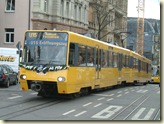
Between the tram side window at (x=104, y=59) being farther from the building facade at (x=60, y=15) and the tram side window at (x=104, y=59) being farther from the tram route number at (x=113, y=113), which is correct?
the building facade at (x=60, y=15)

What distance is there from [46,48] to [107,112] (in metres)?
4.20

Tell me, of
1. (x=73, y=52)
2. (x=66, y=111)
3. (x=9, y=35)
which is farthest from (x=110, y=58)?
(x=9, y=35)

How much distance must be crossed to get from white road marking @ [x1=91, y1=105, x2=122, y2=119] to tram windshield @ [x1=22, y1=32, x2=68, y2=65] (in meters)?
2.69

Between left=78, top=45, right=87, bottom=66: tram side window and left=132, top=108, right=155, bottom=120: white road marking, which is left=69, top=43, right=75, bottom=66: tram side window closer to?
left=78, top=45, right=87, bottom=66: tram side window

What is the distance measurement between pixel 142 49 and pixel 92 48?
87.2 meters

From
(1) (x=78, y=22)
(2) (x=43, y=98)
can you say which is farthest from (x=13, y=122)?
(1) (x=78, y=22)

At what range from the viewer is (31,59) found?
52.3ft

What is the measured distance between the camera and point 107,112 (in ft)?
43.4

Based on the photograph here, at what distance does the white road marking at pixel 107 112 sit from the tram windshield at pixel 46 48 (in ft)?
8.82

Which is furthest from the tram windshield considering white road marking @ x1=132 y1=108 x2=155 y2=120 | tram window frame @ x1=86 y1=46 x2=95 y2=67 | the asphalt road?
white road marking @ x1=132 y1=108 x2=155 y2=120

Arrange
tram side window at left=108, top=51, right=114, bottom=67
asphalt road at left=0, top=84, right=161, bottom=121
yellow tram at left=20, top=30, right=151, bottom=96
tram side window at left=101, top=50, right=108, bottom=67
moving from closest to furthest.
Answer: asphalt road at left=0, top=84, right=161, bottom=121 < yellow tram at left=20, top=30, right=151, bottom=96 < tram side window at left=101, top=50, right=108, bottom=67 < tram side window at left=108, top=51, right=114, bottom=67

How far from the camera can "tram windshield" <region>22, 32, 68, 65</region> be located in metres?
15.6

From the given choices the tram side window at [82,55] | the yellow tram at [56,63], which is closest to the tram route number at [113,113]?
the yellow tram at [56,63]

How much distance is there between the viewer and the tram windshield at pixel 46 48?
51.2 ft
